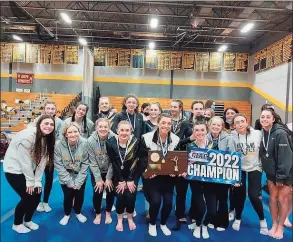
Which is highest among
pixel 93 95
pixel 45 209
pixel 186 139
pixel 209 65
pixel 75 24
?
pixel 75 24

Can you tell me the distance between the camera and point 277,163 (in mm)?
1675

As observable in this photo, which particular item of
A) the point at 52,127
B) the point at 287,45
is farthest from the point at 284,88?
the point at 52,127

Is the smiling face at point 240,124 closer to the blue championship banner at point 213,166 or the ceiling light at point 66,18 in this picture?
the blue championship banner at point 213,166

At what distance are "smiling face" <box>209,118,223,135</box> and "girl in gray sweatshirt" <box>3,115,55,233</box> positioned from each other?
45.7 inches

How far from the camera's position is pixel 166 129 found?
5.92 feet

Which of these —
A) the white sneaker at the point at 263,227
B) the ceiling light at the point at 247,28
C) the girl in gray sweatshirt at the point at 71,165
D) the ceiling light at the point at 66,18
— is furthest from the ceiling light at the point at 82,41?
the ceiling light at the point at 247,28

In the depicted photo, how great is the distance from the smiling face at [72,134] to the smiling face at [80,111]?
28 cm

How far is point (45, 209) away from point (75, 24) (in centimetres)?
224

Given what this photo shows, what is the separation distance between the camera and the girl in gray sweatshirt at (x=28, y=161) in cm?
164

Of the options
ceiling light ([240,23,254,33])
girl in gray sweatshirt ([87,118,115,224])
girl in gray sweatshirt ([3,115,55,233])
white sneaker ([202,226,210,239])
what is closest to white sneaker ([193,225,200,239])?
white sneaker ([202,226,210,239])

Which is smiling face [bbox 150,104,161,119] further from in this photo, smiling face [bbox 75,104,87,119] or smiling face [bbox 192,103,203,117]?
smiling face [bbox 75,104,87,119]

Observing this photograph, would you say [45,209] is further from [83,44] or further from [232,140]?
[83,44]

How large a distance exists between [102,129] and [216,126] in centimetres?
87

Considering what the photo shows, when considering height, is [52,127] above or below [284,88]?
below
